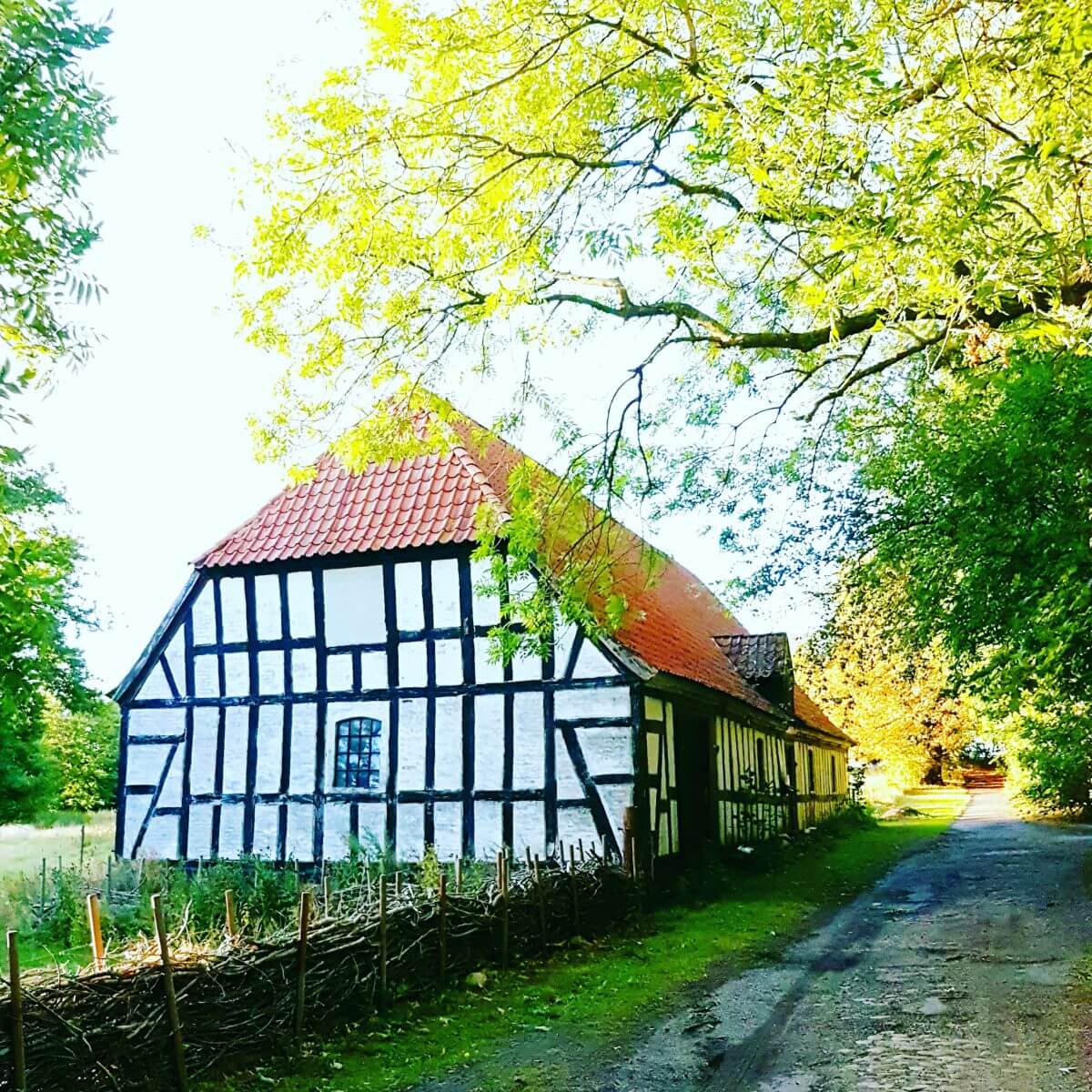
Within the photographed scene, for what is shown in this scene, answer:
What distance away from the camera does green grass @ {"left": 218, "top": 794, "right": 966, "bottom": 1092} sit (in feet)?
22.4

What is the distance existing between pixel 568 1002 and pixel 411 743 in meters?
6.83

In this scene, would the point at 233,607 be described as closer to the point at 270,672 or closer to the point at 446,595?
the point at 270,672

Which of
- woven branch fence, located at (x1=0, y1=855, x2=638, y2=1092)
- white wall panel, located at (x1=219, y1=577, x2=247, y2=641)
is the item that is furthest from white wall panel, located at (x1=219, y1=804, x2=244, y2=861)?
woven branch fence, located at (x1=0, y1=855, x2=638, y2=1092)

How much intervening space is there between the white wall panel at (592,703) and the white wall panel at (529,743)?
32 cm

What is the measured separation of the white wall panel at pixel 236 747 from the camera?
639 inches

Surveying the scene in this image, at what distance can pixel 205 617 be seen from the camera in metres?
17.0

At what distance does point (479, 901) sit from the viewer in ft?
31.9

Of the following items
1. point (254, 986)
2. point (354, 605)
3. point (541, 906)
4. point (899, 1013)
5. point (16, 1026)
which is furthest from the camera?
point (354, 605)

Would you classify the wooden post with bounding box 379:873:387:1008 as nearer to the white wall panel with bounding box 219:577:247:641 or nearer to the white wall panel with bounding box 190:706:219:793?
the white wall panel with bounding box 190:706:219:793

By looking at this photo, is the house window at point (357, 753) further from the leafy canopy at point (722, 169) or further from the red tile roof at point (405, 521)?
the leafy canopy at point (722, 169)

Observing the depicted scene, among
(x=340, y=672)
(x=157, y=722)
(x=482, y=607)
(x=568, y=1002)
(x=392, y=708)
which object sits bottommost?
(x=568, y=1002)

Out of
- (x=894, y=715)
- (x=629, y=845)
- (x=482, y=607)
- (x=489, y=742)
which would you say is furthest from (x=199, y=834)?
(x=894, y=715)

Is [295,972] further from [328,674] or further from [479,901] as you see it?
[328,674]

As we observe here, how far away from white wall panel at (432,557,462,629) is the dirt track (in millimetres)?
6673
